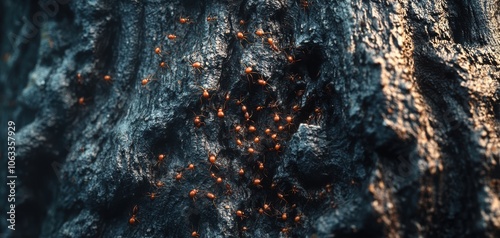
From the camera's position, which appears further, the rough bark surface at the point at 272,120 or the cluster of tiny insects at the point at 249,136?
the cluster of tiny insects at the point at 249,136

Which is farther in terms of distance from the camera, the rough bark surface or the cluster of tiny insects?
the cluster of tiny insects

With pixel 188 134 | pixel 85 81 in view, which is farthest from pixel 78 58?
pixel 188 134

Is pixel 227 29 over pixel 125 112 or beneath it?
over

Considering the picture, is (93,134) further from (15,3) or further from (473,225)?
(473,225)
